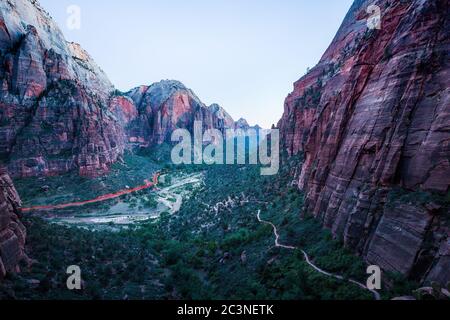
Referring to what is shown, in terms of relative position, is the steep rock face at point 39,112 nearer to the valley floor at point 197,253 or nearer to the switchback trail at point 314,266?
the valley floor at point 197,253

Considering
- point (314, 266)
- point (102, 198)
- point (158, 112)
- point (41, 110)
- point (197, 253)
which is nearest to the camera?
point (314, 266)

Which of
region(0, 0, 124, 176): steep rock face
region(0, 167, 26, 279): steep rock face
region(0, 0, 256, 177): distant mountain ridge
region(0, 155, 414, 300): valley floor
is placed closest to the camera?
region(0, 167, 26, 279): steep rock face

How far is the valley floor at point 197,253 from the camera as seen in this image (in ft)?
49.0

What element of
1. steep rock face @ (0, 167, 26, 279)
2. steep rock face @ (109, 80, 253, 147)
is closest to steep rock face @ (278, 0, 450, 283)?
steep rock face @ (0, 167, 26, 279)

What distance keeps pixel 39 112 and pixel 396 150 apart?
59170mm

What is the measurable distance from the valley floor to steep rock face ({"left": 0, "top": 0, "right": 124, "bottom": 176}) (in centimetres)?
662

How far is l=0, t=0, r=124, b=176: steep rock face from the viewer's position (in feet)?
158

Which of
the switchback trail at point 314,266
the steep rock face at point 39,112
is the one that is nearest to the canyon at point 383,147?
the switchback trail at point 314,266

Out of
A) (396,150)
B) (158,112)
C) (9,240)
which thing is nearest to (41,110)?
(9,240)

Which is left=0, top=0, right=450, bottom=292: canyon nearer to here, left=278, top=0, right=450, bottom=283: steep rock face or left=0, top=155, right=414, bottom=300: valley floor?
left=278, top=0, right=450, bottom=283: steep rock face

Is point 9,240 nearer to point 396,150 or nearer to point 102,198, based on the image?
point 396,150

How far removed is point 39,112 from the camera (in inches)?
2016
